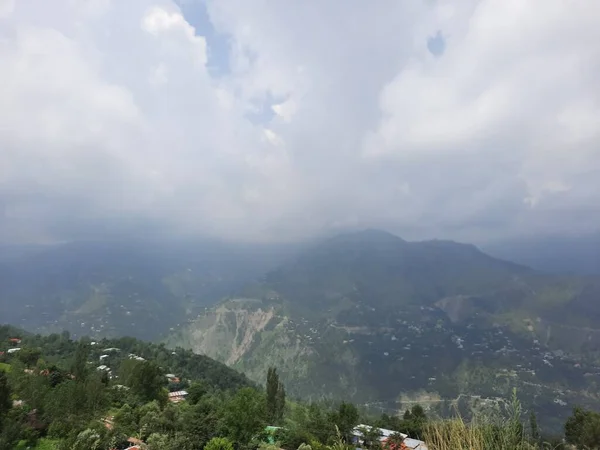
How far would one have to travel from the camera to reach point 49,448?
91.5ft

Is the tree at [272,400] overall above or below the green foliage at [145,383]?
below

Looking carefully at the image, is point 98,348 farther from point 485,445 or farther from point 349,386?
point 349,386

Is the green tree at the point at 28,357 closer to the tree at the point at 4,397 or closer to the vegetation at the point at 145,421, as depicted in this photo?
the vegetation at the point at 145,421

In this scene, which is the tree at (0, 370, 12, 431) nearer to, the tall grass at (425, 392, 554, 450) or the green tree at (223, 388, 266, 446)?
the green tree at (223, 388, 266, 446)

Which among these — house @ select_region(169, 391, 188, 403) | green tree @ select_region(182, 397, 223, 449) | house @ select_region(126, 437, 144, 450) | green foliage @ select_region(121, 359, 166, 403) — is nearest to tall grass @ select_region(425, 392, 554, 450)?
green tree @ select_region(182, 397, 223, 449)

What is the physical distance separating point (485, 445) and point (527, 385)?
204 meters

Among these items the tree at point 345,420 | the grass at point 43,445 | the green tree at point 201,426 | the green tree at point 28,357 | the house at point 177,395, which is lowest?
the house at point 177,395

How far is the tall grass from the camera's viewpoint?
18.5 feet

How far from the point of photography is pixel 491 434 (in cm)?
581

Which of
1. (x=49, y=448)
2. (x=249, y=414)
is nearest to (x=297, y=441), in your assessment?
(x=249, y=414)

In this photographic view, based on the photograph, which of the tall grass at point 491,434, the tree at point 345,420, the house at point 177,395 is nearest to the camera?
the tall grass at point 491,434

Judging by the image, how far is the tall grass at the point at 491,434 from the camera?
5.64 m

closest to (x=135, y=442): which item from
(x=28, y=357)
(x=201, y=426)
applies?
(x=201, y=426)

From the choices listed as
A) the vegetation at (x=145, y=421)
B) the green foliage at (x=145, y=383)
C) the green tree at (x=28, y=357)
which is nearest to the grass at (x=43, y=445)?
the vegetation at (x=145, y=421)
